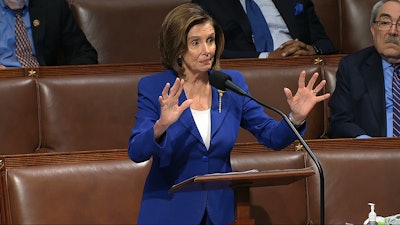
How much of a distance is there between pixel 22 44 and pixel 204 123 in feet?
2.17

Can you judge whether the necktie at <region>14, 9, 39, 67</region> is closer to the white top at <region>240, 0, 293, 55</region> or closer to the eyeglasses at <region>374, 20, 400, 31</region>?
the white top at <region>240, 0, 293, 55</region>

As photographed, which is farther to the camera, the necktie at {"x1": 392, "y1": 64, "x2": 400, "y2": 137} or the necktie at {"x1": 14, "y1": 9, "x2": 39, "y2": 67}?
the necktie at {"x1": 14, "y1": 9, "x2": 39, "y2": 67}

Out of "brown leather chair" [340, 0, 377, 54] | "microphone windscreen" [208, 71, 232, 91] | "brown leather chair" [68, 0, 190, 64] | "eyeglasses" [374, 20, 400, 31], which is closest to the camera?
"microphone windscreen" [208, 71, 232, 91]

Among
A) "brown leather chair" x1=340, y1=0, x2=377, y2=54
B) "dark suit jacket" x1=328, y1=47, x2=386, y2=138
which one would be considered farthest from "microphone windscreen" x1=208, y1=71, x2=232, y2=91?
"brown leather chair" x1=340, y1=0, x2=377, y2=54

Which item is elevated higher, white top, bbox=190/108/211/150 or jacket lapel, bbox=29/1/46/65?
jacket lapel, bbox=29/1/46/65

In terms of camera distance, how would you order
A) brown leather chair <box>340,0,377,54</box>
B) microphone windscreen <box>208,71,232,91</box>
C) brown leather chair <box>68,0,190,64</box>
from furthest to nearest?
brown leather chair <box>340,0,377,54</box>
brown leather chair <box>68,0,190,64</box>
microphone windscreen <box>208,71,232,91</box>

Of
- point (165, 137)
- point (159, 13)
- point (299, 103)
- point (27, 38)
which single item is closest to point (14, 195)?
point (165, 137)

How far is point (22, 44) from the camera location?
182cm

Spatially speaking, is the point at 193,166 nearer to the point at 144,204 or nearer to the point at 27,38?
the point at 144,204

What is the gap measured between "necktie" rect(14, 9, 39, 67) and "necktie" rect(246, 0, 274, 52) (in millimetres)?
473

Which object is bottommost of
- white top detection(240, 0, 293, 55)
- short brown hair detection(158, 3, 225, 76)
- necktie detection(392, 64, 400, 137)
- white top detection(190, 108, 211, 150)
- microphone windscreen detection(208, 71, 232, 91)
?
necktie detection(392, 64, 400, 137)

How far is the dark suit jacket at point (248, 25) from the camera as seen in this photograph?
1.89 m

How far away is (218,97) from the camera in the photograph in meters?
1.31

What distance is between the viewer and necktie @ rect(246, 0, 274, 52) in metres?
1.94
